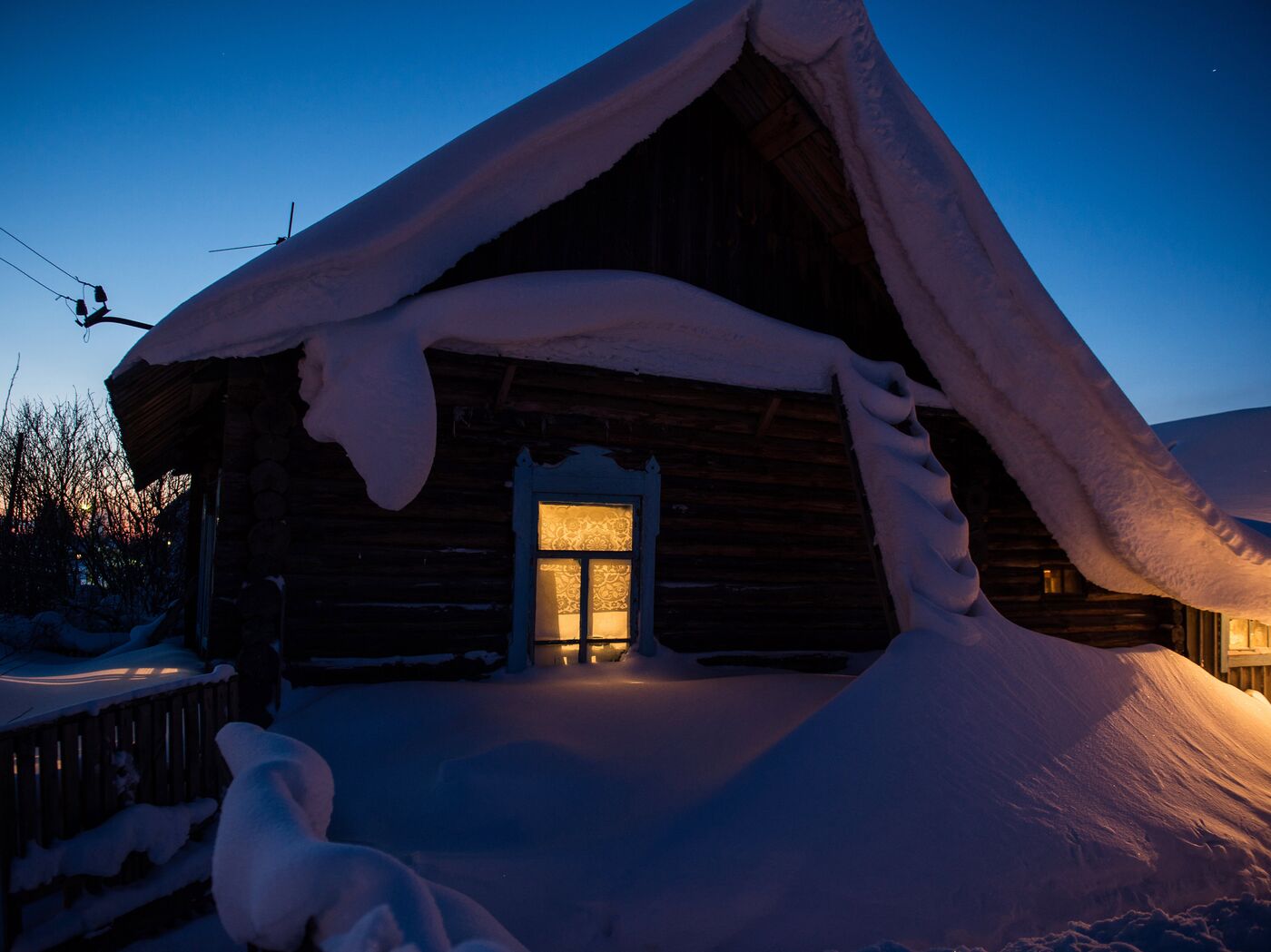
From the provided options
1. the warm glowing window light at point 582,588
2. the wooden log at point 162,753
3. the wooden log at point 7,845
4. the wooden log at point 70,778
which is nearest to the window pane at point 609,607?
the warm glowing window light at point 582,588

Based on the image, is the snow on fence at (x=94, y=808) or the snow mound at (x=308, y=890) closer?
the snow mound at (x=308, y=890)

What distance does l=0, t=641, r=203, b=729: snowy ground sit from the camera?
546 centimetres

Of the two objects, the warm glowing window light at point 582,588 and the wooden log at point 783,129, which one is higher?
the wooden log at point 783,129

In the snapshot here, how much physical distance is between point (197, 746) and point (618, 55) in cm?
545

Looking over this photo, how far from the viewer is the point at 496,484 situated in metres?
6.64

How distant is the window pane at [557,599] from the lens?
6969mm

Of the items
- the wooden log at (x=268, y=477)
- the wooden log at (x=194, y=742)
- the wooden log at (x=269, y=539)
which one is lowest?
the wooden log at (x=194, y=742)

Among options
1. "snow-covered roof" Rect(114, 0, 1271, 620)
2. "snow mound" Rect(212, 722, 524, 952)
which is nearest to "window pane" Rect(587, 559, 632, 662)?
"snow-covered roof" Rect(114, 0, 1271, 620)

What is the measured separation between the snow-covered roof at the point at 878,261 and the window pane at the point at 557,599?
2779mm

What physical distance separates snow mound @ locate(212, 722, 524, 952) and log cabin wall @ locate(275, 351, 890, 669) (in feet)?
12.6

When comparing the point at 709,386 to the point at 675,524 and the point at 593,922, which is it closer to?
the point at 675,524

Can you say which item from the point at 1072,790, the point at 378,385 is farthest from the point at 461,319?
the point at 1072,790

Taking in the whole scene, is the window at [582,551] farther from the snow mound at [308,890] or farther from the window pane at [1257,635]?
the window pane at [1257,635]

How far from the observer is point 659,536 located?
23.7 feet
